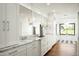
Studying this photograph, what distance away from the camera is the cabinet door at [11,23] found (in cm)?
231

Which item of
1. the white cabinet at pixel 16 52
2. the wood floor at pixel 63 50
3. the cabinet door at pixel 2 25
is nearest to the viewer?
the white cabinet at pixel 16 52

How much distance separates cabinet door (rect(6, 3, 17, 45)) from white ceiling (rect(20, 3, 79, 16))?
0.92ft

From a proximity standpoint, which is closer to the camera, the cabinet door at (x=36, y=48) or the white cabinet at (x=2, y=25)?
the white cabinet at (x=2, y=25)

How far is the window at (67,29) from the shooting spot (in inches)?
96.1

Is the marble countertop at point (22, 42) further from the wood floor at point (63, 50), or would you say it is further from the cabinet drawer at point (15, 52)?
the wood floor at point (63, 50)

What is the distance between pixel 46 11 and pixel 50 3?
7.5 inches

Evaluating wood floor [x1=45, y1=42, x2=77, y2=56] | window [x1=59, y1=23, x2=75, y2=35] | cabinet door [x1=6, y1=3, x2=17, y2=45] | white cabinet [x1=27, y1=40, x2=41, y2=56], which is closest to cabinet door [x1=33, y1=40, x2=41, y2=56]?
white cabinet [x1=27, y1=40, x2=41, y2=56]

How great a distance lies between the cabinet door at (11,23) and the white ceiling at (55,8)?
0.92ft

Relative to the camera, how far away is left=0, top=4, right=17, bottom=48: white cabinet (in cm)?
227

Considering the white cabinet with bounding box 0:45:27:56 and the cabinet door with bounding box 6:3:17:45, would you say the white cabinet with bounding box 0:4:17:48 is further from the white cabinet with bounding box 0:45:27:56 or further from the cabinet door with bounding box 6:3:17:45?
the white cabinet with bounding box 0:45:27:56

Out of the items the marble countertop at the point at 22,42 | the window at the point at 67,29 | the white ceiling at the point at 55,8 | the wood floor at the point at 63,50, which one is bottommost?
the wood floor at the point at 63,50

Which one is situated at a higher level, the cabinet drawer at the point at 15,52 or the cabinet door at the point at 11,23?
the cabinet door at the point at 11,23

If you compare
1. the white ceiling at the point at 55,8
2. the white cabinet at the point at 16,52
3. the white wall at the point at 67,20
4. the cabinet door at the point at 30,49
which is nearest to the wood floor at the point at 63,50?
the white wall at the point at 67,20

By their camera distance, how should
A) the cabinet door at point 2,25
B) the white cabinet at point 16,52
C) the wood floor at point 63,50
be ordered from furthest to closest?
the wood floor at point 63,50 < the cabinet door at point 2,25 < the white cabinet at point 16,52
